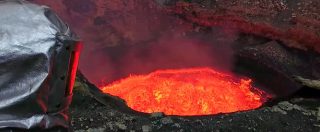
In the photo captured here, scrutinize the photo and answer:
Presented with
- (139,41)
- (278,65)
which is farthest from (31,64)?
(139,41)

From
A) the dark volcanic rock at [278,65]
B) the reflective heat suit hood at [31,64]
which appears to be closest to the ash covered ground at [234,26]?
the dark volcanic rock at [278,65]

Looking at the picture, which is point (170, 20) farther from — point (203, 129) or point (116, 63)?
point (203, 129)

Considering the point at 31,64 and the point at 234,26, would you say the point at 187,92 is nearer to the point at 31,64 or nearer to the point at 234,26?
the point at 234,26

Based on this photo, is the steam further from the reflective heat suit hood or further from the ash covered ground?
the reflective heat suit hood

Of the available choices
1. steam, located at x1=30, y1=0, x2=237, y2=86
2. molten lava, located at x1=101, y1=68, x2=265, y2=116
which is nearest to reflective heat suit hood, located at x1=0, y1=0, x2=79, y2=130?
molten lava, located at x1=101, y1=68, x2=265, y2=116

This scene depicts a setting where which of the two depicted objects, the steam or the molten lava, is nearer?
the molten lava

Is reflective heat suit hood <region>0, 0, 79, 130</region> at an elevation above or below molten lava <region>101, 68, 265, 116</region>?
above
